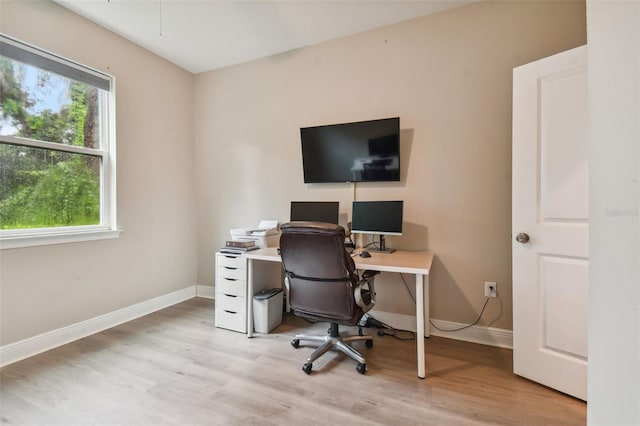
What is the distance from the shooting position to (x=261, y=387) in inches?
65.2

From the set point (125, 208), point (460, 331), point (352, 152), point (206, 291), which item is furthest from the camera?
point (206, 291)

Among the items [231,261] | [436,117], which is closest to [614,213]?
[436,117]

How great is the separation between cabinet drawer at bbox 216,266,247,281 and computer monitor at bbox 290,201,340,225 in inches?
27.3

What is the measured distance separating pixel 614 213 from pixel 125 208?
3.32m

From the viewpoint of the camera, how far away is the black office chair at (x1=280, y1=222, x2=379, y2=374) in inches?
65.9

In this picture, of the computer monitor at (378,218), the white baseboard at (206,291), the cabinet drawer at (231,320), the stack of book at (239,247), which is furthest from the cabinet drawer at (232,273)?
the computer monitor at (378,218)

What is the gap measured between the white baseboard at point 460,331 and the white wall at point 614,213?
5.57ft

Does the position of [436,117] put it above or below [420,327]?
above

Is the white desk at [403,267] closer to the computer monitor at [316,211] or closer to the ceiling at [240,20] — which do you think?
the computer monitor at [316,211]

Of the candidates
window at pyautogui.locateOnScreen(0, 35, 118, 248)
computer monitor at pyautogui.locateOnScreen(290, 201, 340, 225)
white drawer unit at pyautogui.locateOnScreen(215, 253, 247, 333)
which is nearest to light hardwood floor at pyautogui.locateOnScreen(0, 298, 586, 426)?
white drawer unit at pyautogui.locateOnScreen(215, 253, 247, 333)

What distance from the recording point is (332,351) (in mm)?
2084

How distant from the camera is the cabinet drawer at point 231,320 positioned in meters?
2.39

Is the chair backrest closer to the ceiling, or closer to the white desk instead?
the white desk

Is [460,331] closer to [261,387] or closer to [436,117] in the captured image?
[261,387]
